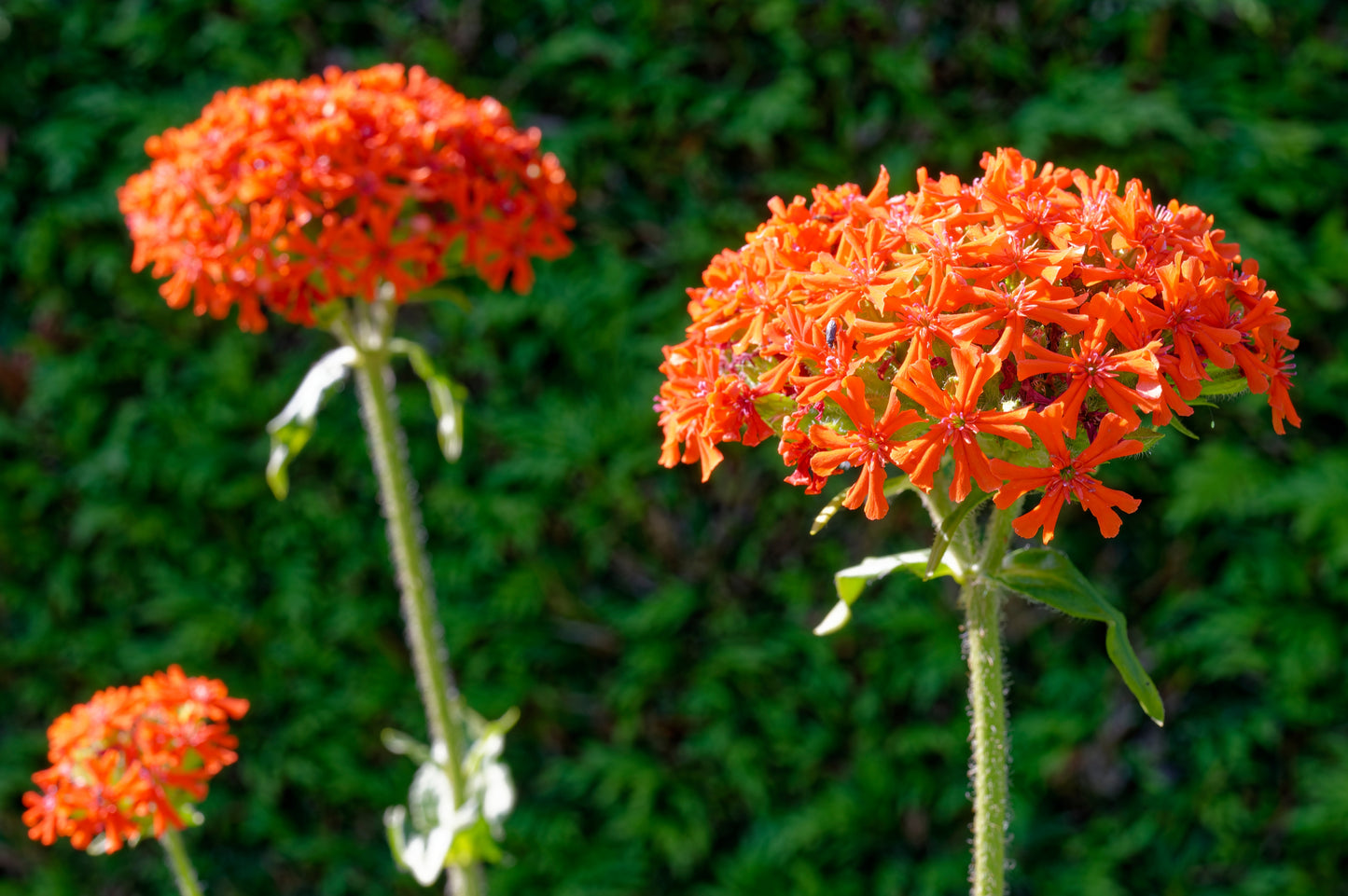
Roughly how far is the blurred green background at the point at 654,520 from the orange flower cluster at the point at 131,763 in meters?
1.48

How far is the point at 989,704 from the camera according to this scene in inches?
49.8

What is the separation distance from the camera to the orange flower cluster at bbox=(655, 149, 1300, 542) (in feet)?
3.34

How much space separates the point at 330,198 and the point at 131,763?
31.6 inches

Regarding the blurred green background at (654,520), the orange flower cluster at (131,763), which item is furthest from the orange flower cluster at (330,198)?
the blurred green background at (654,520)

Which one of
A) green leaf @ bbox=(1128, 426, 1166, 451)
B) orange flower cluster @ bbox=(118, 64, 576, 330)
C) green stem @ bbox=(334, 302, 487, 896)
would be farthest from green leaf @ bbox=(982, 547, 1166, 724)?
green stem @ bbox=(334, 302, 487, 896)

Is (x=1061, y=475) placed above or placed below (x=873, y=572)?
above

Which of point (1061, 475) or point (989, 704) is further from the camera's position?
point (989, 704)

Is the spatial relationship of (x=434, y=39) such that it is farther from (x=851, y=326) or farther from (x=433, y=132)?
(x=851, y=326)

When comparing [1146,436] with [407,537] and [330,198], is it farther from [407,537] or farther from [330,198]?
[407,537]

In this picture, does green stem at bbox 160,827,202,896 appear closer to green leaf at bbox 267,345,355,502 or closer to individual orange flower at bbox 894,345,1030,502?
green leaf at bbox 267,345,355,502

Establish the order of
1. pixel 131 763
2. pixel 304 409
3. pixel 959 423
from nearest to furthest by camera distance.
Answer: pixel 959 423, pixel 131 763, pixel 304 409

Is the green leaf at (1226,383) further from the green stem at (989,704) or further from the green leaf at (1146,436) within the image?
the green stem at (989,704)

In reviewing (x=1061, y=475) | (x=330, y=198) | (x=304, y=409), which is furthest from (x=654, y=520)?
(x=1061, y=475)

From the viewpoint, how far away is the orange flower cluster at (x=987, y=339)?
102 centimetres
